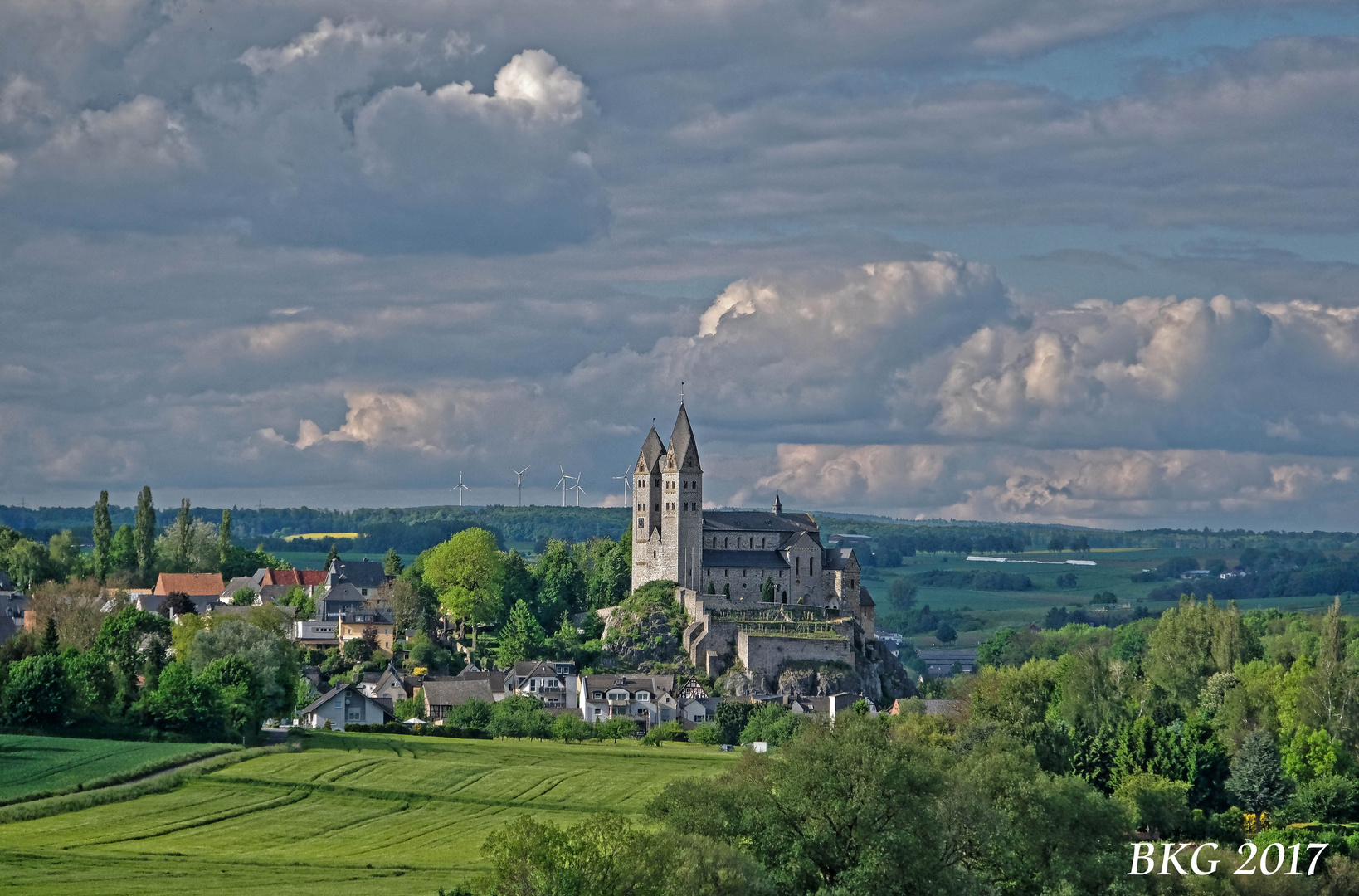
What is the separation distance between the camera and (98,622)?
12925cm

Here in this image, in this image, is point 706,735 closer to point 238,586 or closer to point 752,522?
point 752,522

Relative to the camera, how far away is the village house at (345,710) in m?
125

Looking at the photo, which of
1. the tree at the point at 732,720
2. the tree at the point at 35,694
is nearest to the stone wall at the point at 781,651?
the tree at the point at 732,720

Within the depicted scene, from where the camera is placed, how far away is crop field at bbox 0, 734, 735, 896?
68000 millimetres

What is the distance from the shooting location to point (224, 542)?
611 ft

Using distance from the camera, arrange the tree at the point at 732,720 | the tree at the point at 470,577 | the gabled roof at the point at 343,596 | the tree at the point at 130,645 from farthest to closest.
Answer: the gabled roof at the point at 343,596
the tree at the point at 470,577
the tree at the point at 732,720
the tree at the point at 130,645

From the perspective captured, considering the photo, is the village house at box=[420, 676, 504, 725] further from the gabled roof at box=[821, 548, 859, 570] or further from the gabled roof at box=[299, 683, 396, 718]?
the gabled roof at box=[821, 548, 859, 570]

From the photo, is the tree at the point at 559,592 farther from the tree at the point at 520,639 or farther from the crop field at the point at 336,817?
the crop field at the point at 336,817

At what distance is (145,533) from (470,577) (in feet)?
136

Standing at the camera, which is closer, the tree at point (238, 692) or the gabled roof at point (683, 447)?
the tree at point (238, 692)

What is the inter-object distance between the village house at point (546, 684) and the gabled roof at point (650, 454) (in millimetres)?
16370

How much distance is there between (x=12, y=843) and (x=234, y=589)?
96892mm

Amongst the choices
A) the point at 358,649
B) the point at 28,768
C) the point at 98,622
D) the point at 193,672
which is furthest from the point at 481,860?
the point at 358,649

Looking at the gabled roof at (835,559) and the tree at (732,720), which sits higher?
the gabled roof at (835,559)
